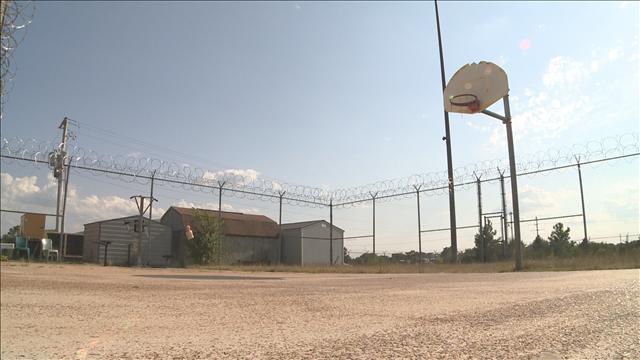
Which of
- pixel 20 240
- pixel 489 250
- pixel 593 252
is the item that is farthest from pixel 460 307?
pixel 489 250

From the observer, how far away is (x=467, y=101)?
580 inches

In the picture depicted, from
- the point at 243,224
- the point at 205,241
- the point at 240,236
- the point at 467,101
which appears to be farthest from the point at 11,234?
the point at 243,224

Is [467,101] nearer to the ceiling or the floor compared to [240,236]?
nearer to the ceiling

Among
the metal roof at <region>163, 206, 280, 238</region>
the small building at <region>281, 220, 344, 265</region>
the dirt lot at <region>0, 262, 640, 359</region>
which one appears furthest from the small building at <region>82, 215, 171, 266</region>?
the dirt lot at <region>0, 262, 640, 359</region>

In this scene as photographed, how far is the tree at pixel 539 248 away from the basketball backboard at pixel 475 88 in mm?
8841

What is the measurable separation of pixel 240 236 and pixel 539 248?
1905 centimetres

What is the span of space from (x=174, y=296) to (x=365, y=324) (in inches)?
72.3

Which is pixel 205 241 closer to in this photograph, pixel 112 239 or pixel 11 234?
pixel 112 239

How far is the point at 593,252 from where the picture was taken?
17.2 metres

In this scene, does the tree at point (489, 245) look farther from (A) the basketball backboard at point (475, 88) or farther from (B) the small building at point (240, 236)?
(B) the small building at point (240, 236)

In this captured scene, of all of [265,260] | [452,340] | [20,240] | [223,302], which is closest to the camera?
[452,340]

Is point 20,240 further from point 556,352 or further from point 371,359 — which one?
point 556,352

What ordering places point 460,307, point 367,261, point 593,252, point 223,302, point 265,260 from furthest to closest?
point 265,260 → point 367,261 → point 593,252 → point 460,307 → point 223,302

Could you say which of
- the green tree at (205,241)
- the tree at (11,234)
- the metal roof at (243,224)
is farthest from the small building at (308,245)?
the tree at (11,234)
